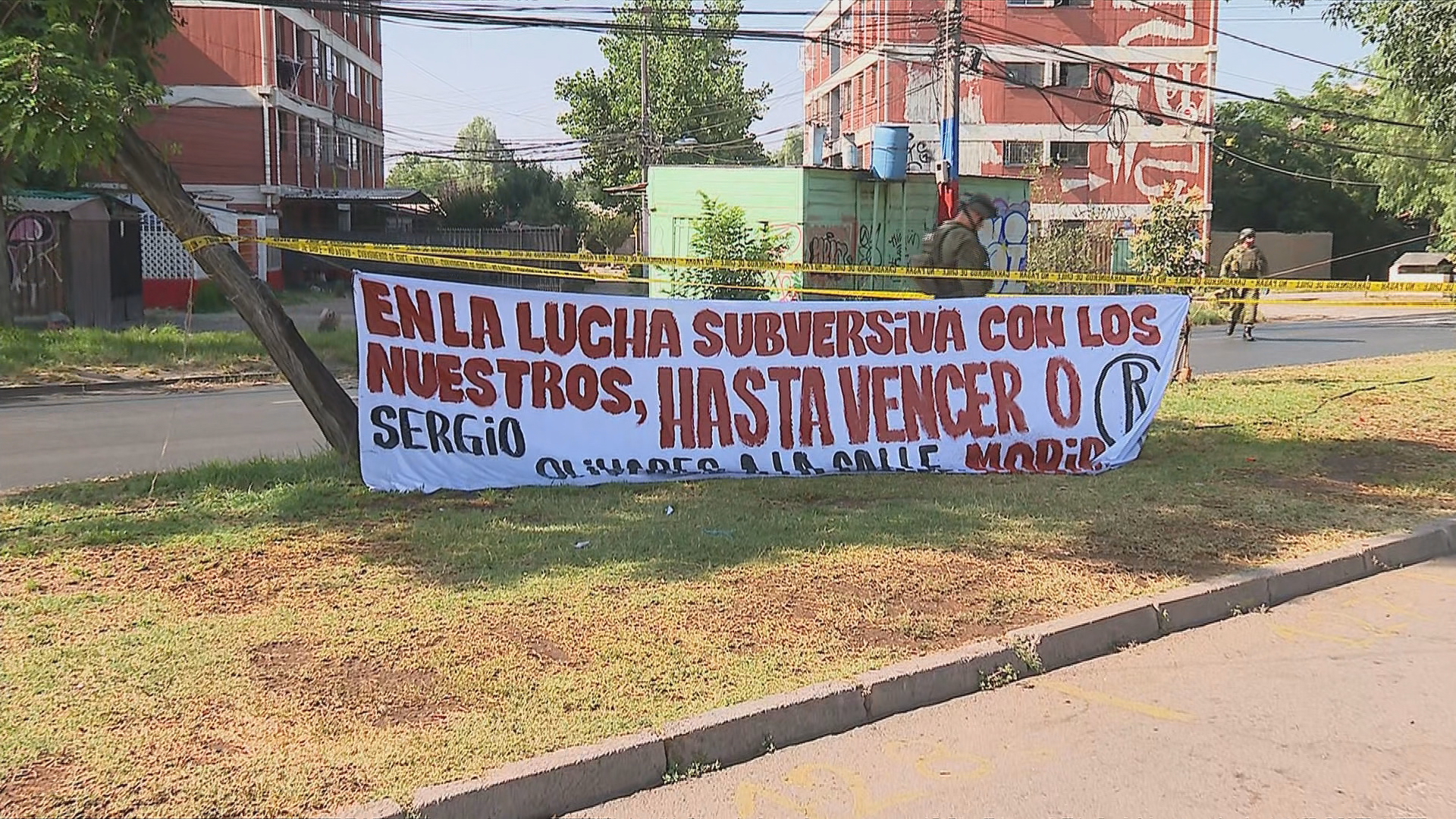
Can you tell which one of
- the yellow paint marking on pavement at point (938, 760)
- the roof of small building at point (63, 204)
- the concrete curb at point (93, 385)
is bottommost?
the yellow paint marking on pavement at point (938, 760)

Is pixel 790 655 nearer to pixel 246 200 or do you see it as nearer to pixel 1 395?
pixel 1 395

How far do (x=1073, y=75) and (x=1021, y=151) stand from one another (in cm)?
377

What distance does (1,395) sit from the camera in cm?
1545

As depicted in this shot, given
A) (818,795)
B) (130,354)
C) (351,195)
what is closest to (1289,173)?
(351,195)

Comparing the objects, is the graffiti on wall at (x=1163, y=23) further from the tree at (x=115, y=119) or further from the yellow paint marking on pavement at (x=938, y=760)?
the yellow paint marking on pavement at (x=938, y=760)

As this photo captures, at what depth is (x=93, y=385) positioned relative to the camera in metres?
16.4

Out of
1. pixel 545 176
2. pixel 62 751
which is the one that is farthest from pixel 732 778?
pixel 545 176

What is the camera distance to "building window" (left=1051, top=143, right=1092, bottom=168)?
48312 millimetres

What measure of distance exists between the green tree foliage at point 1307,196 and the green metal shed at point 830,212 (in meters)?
30.5

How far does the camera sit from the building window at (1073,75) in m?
48.3

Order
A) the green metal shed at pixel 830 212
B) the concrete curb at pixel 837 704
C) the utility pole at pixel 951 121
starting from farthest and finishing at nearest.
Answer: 1. the green metal shed at pixel 830 212
2. the utility pole at pixel 951 121
3. the concrete curb at pixel 837 704

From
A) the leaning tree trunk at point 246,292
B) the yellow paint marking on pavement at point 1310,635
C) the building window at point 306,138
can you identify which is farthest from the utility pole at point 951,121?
the building window at point 306,138

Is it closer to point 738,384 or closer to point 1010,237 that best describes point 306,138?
point 1010,237

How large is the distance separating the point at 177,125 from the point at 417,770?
1453 inches
